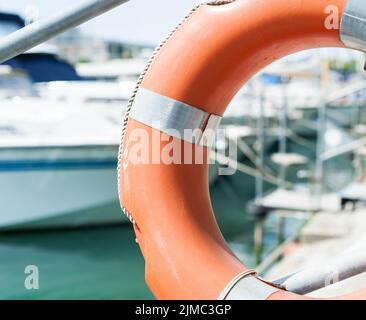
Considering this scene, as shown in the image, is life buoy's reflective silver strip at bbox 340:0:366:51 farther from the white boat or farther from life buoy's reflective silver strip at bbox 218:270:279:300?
the white boat

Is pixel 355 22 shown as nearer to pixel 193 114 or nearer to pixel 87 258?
pixel 193 114

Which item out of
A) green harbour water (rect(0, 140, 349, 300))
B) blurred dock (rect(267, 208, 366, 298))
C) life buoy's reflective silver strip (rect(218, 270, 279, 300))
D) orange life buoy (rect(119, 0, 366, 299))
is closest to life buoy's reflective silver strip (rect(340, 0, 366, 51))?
orange life buoy (rect(119, 0, 366, 299))

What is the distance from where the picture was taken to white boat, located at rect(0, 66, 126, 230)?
6.73 meters

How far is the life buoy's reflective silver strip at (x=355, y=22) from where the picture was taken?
6.20 feet

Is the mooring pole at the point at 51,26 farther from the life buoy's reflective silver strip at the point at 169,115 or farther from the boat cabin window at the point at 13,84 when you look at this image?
the boat cabin window at the point at 13,84

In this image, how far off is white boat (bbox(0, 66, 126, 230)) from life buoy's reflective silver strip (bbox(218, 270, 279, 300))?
16.7 feet

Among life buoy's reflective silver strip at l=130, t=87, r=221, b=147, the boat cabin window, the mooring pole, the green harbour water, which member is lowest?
the green harbour water

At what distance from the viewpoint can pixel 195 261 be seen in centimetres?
200

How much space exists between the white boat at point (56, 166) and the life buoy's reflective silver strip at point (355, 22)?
5240 millimetres

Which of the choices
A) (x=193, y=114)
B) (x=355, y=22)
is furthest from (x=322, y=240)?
(x=355, y=22)

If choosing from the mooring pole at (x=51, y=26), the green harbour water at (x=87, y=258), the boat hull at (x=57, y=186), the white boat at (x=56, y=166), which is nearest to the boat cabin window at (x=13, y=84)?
the white boat at (x=56, y=166)

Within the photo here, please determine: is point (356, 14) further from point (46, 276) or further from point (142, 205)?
point (46, 276)

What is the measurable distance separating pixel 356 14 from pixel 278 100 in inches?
560

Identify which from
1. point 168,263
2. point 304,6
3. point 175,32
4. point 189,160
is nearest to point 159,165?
point 189,160
